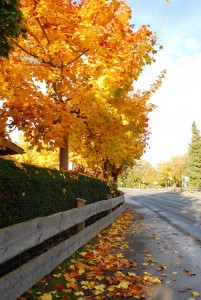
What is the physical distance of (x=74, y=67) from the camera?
949 cm

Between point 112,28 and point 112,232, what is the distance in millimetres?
6290

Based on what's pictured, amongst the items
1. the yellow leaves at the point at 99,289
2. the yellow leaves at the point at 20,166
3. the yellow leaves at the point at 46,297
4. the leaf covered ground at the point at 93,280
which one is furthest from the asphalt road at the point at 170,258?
the yellow leaves at the point at 20,166

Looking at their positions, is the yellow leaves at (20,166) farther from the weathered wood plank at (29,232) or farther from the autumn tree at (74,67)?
the autumn tree at (74,67)

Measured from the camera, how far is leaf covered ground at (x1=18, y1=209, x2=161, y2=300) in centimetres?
472

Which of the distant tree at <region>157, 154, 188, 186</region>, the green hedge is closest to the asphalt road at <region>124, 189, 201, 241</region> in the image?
the green hedge

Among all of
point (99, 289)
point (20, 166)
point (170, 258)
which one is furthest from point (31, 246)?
point (170, 258)

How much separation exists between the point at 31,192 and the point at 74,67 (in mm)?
5232

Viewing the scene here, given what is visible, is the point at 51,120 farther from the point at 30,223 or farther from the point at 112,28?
the point at 30,223

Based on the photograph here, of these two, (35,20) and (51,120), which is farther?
(35,20)

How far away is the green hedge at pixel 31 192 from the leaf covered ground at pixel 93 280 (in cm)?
104

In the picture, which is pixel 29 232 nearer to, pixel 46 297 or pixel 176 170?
pixel 46 297

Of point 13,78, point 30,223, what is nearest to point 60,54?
point 13,78

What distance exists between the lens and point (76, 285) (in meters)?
5.12

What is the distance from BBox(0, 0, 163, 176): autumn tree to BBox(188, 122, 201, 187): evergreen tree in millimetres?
64713
